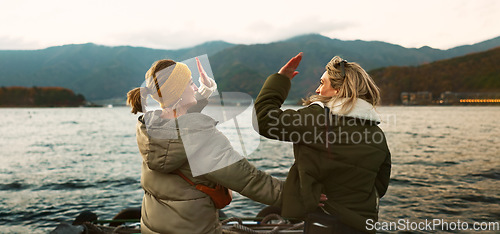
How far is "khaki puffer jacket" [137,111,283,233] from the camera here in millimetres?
2539

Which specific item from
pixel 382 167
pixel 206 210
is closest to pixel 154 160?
pixel 206 210

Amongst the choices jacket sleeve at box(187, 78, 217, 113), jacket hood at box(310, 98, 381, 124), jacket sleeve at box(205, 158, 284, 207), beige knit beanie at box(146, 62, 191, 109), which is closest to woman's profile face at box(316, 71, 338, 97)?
jacket hood at box(310, 98, 381, 124)

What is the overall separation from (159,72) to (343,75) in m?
1.50

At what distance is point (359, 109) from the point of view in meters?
2.47

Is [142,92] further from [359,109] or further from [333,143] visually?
[359,109]

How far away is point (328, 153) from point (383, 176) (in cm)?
73

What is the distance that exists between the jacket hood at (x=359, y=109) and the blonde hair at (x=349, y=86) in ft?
0.07

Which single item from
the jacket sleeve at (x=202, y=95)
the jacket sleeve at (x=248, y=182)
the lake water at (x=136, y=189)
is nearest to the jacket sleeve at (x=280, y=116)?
the jacket sleeve at (x=248, y=182)

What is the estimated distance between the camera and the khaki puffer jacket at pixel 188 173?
100.0 inches

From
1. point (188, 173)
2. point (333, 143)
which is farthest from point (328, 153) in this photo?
point (188, 173)

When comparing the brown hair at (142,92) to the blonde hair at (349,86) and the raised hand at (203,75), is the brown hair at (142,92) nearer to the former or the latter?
the raised hand at (203,75)

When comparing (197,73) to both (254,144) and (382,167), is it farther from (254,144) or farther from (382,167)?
(382,167)

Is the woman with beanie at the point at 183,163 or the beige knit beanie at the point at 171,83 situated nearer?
the woman with beanie at the point at 183,163

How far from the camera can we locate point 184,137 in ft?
8.27
